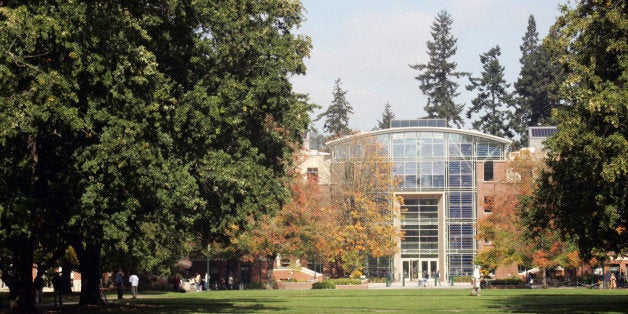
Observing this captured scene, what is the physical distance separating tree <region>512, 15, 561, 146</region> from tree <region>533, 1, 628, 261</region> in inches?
3567

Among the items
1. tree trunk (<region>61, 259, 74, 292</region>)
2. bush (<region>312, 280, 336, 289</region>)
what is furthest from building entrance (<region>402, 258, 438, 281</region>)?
tree trunk (<region>61, 259, 74, 292</region>)

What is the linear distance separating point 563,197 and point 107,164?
730 inches

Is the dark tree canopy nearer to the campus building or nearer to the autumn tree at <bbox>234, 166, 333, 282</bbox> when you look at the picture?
the autumn tree at <bbox>234, 166, 333, 282</bbox>

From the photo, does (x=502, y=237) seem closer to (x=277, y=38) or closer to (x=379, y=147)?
(x=379, y=147)

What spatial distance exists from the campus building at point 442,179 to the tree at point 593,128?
60.9 m

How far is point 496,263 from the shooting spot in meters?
76.2

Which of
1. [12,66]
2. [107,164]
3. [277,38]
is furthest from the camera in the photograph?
[277,38]

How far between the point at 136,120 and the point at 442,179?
73.5 metres

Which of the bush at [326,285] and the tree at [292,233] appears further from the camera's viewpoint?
the bush at [326,285]

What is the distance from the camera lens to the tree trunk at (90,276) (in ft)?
130

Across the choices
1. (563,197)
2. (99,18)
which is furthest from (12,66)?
(563,197)

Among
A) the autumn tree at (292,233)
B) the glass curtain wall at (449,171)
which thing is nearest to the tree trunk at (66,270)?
the autumn tree at (292,233)

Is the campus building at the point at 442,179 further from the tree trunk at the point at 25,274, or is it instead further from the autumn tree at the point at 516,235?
the tree trunk at the point at 25,274

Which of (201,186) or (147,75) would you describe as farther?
(201,186)
